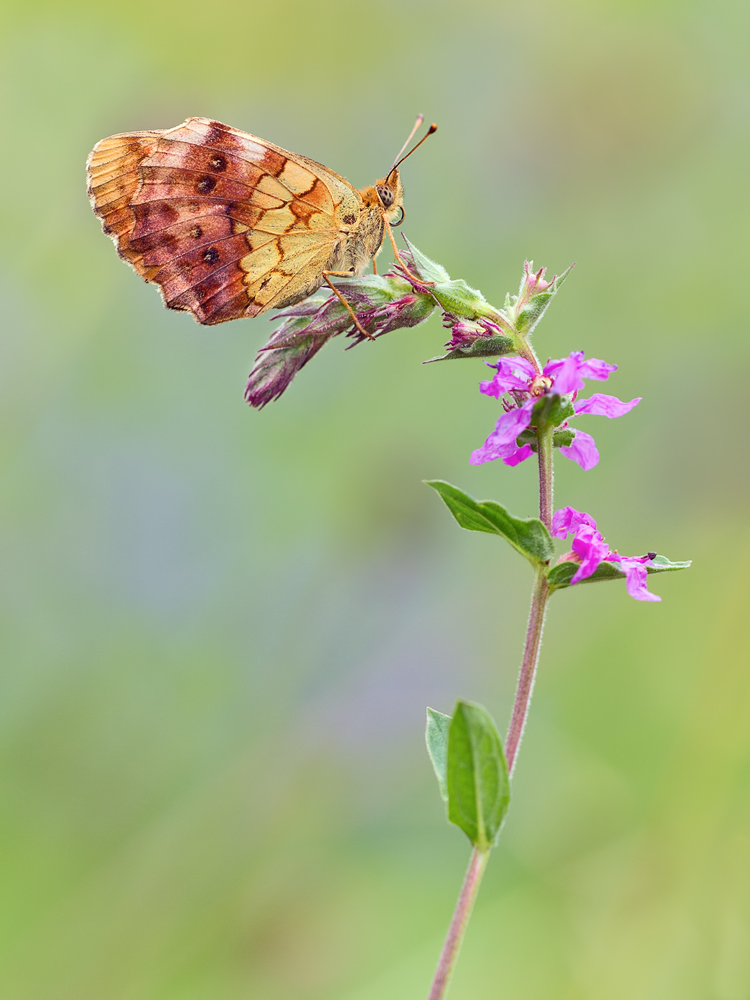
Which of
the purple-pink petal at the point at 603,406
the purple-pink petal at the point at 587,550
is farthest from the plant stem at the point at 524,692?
the purple-pink petal at the point at 603,406

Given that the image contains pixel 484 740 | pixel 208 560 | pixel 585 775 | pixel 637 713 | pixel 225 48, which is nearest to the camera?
pixel 484 740

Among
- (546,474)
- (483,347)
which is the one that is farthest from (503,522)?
(483,347)

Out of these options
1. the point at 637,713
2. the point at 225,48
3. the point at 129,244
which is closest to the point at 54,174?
the point at 225,48

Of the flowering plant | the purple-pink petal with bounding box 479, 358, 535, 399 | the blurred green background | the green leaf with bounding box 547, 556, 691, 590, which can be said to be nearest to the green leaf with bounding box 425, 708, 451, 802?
the flowering plant

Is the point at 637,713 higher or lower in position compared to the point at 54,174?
lower

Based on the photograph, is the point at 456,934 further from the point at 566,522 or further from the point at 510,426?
the point at 510,426

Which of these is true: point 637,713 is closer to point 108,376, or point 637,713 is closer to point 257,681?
point 257,681

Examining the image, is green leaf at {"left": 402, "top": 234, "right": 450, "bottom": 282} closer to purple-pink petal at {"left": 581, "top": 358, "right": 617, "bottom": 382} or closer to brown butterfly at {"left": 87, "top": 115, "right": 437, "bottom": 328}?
purple-pink petal at {"left": 581, "top": 358, "right": 617, "bottom": 382}
